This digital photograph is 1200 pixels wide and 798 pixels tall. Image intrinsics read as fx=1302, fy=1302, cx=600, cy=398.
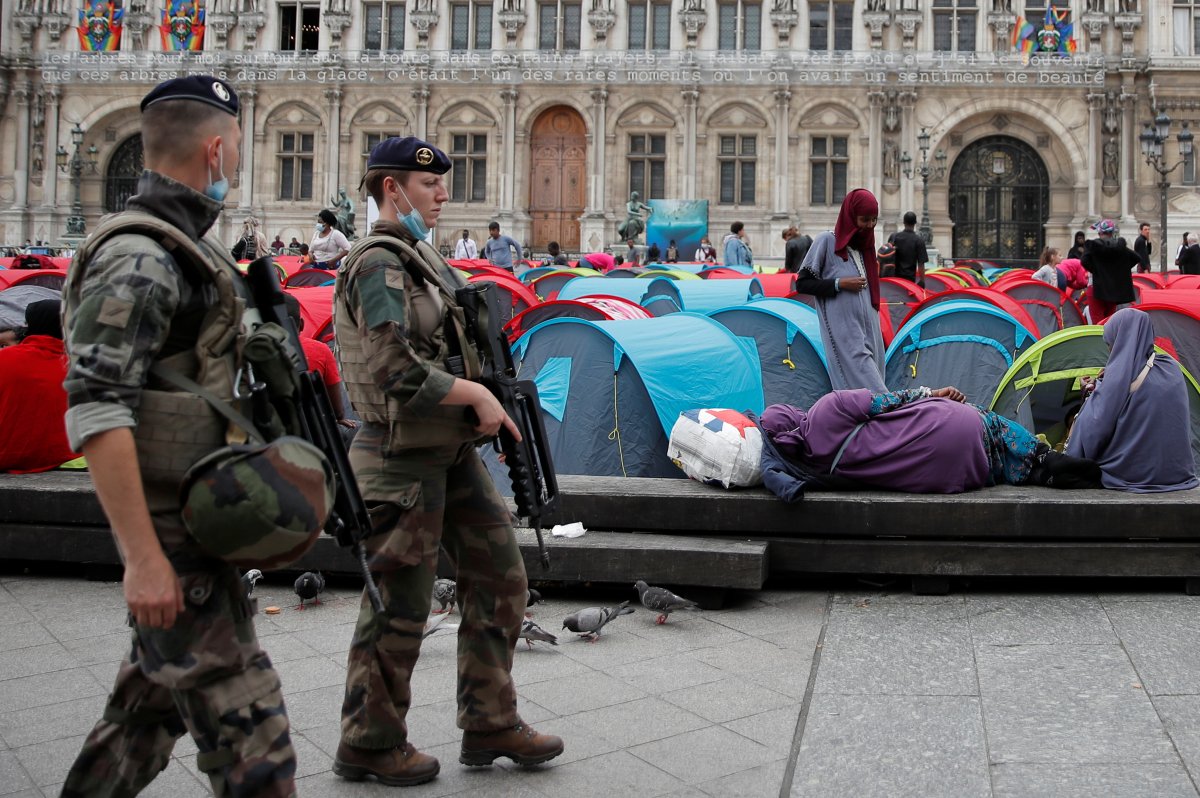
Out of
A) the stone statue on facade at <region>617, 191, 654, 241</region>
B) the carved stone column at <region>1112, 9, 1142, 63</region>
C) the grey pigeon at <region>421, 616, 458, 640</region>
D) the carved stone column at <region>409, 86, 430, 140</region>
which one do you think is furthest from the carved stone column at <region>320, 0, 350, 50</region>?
the grey pigeon at <region>421, 616, 458, 640</region>

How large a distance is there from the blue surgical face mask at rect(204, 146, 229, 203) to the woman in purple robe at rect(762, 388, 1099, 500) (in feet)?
12.8

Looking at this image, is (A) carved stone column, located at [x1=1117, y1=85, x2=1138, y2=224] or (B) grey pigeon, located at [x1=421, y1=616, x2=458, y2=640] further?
(A) carved stone column, located at [x1=1117, y1=85, x2=1138, y2=224]

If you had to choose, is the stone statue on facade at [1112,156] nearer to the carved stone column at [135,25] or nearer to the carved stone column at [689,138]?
the carved stone column at [689,138]

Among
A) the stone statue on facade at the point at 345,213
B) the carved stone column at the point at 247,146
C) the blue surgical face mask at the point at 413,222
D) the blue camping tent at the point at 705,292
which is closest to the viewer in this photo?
the blue surgical face mask at the point at 413,222

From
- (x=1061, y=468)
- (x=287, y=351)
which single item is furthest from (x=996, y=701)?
(x=287, y=351)

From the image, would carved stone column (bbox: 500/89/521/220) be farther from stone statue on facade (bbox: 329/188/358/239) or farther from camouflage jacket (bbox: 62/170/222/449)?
camouflage jacket (bbox: 62/170/222/449)

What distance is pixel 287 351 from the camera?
3.19 metres

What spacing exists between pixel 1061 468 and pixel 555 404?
3.71 meters

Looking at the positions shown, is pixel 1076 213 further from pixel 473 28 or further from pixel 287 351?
pixel 287 351

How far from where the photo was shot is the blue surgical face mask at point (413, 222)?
4.22m

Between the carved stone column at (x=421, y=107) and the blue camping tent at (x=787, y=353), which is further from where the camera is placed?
the carved stone column at (x=421, y=107)

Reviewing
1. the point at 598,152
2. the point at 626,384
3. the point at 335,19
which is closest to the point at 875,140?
the point at 598,152

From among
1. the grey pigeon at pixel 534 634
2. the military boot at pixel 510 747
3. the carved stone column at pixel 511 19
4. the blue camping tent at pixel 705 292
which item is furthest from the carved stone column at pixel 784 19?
the military boot at pixel 510 747

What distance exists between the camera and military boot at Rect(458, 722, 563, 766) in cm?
423
